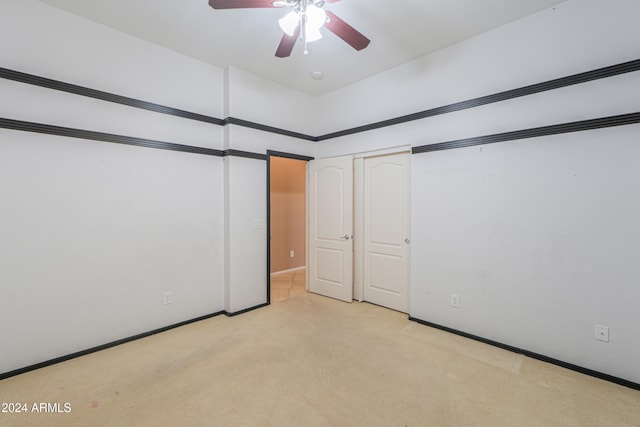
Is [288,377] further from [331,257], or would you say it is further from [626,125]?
[626,125]

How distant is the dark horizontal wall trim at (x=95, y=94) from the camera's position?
228cm

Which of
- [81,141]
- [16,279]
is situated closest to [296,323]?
[16,279]

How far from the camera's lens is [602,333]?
87.9 inches

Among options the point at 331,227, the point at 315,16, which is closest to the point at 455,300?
the point at 331,227

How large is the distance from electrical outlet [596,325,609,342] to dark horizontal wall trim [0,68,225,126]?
4337mm

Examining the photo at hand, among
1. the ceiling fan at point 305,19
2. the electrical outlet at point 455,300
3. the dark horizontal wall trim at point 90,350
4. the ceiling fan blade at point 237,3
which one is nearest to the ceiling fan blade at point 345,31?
the ceiling fan at point 305,19

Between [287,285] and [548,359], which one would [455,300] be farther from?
[287,285]

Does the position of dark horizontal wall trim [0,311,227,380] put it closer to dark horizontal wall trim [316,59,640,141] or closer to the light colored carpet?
the light colored carpet

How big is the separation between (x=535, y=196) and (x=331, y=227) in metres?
2.49

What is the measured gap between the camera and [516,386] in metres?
2.13

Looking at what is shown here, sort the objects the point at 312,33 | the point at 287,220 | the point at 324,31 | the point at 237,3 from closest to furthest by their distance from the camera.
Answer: the point at 237,3 < the point at 312,33 < the point at 324,31 < the point at 287,220

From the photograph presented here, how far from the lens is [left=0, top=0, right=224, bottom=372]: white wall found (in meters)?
2.29

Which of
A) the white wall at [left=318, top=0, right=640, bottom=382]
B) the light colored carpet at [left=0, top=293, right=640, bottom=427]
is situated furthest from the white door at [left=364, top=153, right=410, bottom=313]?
the light colored carpet at [left=0, top=293, right=640, bottom=427]

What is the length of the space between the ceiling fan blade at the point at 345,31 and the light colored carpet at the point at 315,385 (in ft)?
8.84
